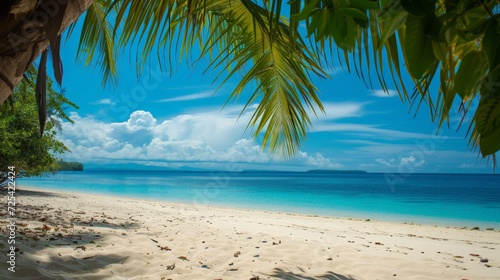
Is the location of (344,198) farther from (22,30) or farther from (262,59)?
(22,30)

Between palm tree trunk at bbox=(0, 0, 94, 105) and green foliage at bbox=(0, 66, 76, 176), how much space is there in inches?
292

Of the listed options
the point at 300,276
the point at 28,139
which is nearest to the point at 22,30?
the point at 300,276

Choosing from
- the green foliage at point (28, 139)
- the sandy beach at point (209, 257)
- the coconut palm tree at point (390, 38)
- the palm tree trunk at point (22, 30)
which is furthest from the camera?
the green foliage at point (28, 139)

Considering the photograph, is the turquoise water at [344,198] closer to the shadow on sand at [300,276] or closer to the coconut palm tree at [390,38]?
the shadow on sand at [300,276]

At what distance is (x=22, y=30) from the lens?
1.17 metres

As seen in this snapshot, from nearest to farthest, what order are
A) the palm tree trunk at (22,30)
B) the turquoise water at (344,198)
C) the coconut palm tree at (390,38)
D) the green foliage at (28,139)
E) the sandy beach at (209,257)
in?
the coconut palm tree at (390,38)
the palm tree trunk at (22,30)
the sandy beach at (209,257)
the green foliage at (28,139)
the turquoise water at (344,198)

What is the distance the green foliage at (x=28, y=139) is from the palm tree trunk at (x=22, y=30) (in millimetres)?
7422

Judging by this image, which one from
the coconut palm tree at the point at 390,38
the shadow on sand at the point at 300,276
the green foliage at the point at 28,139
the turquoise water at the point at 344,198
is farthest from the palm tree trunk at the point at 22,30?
the turquoise water at the point at 344,198

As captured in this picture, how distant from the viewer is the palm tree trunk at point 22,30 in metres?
1.11

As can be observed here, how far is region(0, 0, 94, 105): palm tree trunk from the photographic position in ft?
3.65

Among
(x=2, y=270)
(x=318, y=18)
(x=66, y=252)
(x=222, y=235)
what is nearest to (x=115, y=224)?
(x=222, y=235)

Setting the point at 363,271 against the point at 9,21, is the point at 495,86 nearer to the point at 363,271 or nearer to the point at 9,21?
the point at 9,21

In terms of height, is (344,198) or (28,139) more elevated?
(28,139)

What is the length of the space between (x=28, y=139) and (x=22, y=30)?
10985 millimetres
